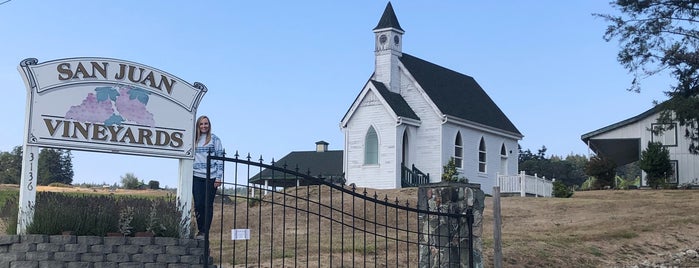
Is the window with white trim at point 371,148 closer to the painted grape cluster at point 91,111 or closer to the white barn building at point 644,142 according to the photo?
the white barn building at point 644,142

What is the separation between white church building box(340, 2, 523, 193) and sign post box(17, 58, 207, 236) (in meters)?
21.5

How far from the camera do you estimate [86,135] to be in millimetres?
12109

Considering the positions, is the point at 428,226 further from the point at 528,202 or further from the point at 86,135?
the point at 528,202

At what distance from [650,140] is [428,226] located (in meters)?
30.5

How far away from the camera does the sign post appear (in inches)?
467

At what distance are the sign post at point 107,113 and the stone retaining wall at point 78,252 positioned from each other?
44 centimetres

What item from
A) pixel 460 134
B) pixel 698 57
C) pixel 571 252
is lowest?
pixel 571 252

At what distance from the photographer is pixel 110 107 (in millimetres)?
12312

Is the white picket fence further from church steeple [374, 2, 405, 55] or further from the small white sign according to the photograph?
the small white sign

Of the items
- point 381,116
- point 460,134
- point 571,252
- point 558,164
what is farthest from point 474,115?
point 558,164

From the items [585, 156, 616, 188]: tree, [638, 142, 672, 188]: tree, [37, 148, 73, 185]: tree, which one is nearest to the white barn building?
[638, 142, 672, 188]: tree

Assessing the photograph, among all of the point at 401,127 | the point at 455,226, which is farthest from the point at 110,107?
the point at 401,127

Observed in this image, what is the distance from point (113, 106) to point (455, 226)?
531cm

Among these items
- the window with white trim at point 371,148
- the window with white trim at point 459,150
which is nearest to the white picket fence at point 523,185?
the window with white trim at point 459,150
